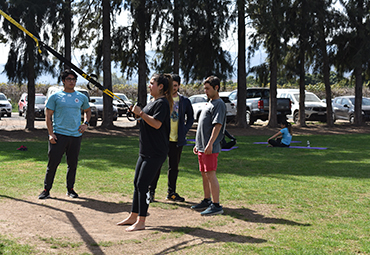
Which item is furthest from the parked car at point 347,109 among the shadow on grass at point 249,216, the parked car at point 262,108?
the shadow on grass at point 249,216

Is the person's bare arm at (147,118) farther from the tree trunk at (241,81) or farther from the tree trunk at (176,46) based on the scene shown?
the tree trunk at (241,81)

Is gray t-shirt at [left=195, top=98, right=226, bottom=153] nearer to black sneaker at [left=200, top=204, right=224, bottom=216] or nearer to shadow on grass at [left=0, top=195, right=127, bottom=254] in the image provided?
black sneaker at [left=200, top=204, right=224, bottom=216]

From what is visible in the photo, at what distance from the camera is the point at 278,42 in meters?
21.3

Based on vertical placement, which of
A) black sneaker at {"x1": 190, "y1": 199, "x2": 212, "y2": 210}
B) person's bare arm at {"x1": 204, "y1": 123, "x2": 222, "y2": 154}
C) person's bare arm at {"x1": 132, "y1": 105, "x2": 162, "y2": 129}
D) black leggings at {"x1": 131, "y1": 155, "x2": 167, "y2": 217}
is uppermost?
person's bare arm at {"x1": 132, "y1": 105, "x2": 162, "y2": 129}

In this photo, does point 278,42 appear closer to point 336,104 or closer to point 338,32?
point 338,32

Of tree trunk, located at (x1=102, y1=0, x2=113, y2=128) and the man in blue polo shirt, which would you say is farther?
tree trunk, located at (x1=102, y1=0, x2=113, y2=128)

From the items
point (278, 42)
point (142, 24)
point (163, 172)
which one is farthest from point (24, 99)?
point (163, 172)

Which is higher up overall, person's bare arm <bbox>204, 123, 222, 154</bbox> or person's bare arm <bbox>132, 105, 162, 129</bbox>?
person's bare arm <bbox>132, 105, 162, 129</bbox>

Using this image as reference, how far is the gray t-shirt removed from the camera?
18.9ft

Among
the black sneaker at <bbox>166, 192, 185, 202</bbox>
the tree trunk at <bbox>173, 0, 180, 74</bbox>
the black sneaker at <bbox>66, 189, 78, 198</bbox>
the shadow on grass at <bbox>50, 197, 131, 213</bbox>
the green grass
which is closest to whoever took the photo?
the green grass

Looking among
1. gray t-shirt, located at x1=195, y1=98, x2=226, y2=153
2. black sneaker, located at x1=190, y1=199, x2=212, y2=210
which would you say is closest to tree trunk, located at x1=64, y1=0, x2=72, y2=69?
black sneaker, located at x1=190, y1=199, x2=212, y2=210

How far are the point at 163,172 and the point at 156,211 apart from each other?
124 inches

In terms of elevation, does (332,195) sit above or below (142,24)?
below

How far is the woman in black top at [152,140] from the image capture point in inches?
197
